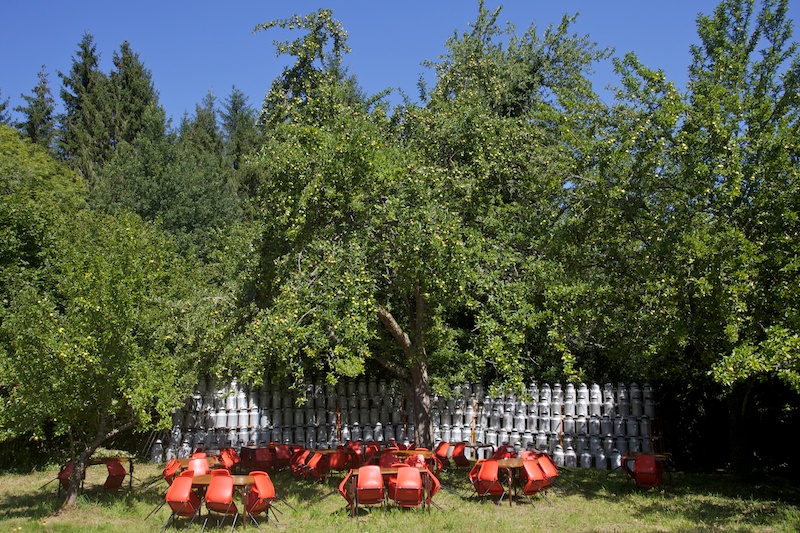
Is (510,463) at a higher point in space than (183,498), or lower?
higher

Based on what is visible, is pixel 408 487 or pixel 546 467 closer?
pixel 408 487

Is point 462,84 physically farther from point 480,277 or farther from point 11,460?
point 11,460

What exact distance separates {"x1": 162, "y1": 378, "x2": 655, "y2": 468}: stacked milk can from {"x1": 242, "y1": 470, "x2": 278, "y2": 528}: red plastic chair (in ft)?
14.3

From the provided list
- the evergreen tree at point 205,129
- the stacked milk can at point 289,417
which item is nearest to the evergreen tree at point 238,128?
the evergreen tree at point 205,129

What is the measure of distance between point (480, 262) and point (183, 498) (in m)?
5.84

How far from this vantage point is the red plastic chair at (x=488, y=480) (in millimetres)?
10062

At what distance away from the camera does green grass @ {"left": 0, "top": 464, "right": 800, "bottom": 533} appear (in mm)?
8750

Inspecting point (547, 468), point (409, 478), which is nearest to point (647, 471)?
point (547, 468)

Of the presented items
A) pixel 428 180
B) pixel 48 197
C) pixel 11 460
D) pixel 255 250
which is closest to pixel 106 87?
pixel 48 197

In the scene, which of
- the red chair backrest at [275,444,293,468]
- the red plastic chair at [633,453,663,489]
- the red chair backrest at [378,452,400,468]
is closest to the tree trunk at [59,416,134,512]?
the red chair backrest at [275,444,293,468]

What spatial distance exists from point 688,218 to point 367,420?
8744 millimetres

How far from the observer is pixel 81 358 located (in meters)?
9.16

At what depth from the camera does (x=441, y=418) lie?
14.8 m

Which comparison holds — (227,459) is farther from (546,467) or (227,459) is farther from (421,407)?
(546,467)
